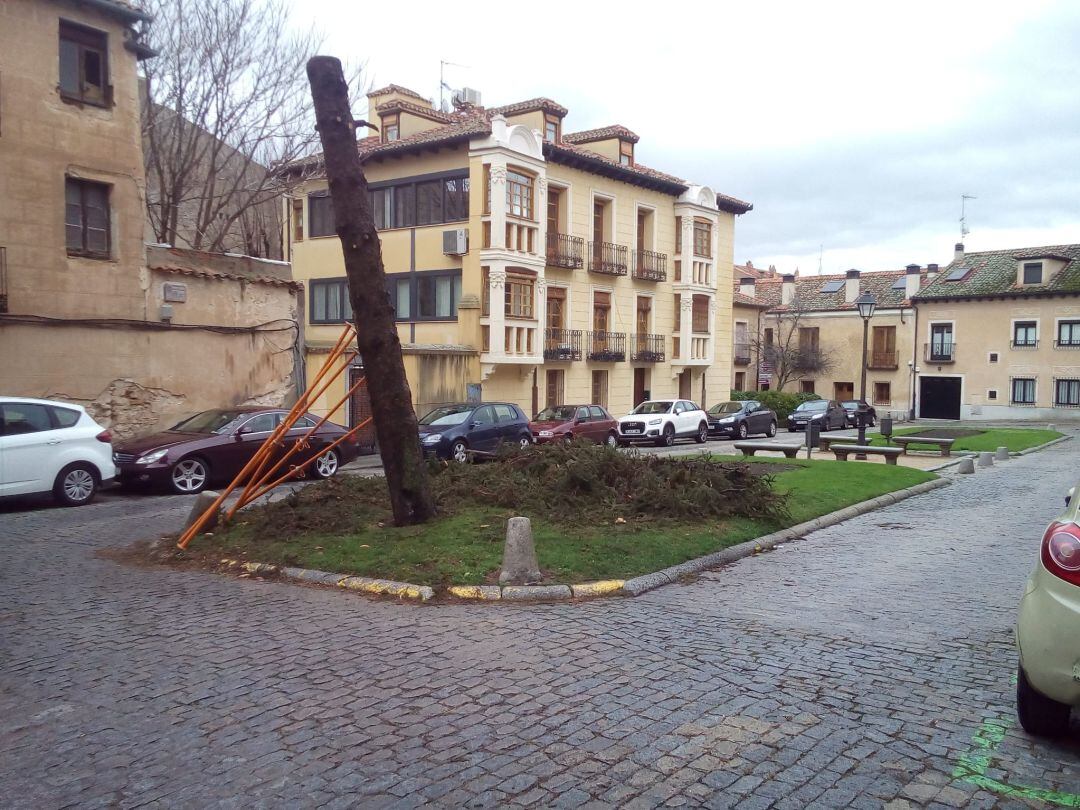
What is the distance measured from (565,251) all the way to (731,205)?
Result: 40.0 ft

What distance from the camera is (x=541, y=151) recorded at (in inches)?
1158

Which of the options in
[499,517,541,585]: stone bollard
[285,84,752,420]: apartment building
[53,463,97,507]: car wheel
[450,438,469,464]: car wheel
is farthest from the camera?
[285,84,752,420]: apartment building

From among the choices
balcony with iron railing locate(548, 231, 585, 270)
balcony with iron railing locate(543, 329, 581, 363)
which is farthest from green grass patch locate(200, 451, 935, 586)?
balcony with iron railing locate(548, 231, 585, 270)

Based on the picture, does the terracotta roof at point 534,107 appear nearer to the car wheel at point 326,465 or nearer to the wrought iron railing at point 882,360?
the car wheel at point 326,465

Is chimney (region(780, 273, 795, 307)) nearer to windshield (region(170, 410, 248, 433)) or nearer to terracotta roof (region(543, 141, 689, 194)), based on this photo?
terracotta roof (region(543, 141, 689, 194))

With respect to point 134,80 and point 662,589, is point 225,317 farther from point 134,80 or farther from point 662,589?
point 662,589

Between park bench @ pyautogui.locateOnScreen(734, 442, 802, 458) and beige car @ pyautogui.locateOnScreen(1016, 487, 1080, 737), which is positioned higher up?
beige car @ pyautogui.locateOnScreen(1016, 487, 1080, 737)

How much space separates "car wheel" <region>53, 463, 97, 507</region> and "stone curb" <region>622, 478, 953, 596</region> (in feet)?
31.0

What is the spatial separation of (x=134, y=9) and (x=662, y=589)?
53.6ft

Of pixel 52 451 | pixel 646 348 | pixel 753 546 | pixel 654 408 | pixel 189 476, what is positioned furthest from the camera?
pixel 646 348

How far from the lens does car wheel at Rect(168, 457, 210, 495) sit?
14.5 metres

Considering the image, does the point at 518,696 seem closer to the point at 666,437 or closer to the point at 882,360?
the point at 666,437

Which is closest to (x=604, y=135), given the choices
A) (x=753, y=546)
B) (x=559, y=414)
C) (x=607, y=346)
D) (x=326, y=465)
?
(x=607, y=346)

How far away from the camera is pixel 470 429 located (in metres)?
20.4
